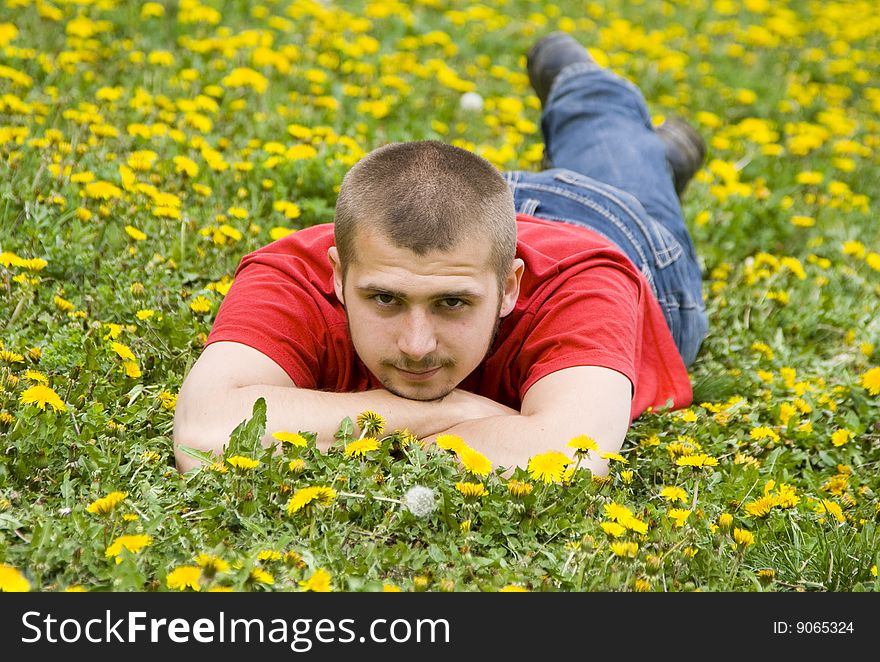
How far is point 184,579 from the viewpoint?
244 cm

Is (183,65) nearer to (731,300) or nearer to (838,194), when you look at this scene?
(731,300)

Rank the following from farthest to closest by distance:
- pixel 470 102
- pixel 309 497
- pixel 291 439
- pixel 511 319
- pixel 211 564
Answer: pixel 470 102 < pixel 511 319 < pixel 291 439 < pixel 309 497 < pixel 211 564

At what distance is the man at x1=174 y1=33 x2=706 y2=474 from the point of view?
3209 mm

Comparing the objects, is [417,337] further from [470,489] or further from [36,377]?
[36,377]

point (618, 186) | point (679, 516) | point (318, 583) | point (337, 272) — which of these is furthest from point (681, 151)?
point (318, 583)

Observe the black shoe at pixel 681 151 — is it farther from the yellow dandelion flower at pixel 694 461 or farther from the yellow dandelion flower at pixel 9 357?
the yellow dandelion flower at pixel 9 357

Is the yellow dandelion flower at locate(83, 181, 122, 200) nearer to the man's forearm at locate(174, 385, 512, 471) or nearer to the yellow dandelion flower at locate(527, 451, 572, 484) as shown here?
the man's forearm at locate(174, 385, 512, 471)

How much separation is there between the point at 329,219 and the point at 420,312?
215 centimetres

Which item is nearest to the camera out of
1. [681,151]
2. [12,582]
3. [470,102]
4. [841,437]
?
[12,582]

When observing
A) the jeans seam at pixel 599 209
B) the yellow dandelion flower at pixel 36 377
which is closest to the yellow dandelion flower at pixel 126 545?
the yellow dandelion flower at pixel 36 377

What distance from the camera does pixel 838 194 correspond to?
6.97 meters

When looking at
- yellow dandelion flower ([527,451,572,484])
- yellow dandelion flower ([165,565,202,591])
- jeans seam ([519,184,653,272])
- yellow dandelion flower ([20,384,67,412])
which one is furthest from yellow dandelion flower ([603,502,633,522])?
jeans seam ([519,184,653,272])

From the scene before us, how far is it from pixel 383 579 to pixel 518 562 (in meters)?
0.37

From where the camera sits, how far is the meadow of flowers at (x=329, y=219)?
2.81 meters
